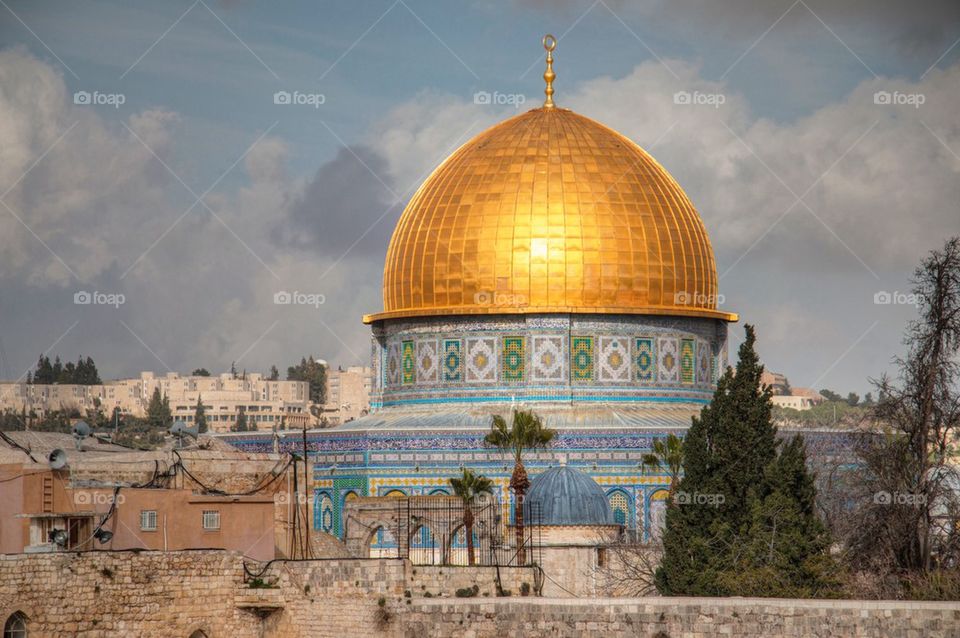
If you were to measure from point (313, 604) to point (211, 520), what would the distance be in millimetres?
3446

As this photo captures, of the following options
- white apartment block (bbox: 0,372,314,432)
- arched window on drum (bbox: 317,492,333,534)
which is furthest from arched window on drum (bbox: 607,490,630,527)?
white apartment block (bbox: 0,372,314,432)

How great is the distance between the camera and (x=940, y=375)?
27.8 metres

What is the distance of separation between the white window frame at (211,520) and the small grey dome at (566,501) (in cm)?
677

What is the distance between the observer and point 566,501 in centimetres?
3591

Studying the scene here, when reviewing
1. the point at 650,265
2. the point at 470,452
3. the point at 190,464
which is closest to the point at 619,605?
the point at 190,464

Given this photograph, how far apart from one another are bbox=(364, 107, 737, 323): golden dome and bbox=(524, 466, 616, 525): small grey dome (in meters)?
7.15

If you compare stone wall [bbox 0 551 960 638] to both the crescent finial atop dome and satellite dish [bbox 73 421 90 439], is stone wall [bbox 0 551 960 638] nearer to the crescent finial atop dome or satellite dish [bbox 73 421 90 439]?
satellite dish [bbox 73 421 90 439]

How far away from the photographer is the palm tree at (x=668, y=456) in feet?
126

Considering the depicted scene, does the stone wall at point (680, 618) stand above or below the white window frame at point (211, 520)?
below

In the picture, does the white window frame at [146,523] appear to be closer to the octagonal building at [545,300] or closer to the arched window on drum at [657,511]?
the arched window on drum at [657,511]

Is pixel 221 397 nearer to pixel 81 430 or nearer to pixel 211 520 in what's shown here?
pixel 81 430

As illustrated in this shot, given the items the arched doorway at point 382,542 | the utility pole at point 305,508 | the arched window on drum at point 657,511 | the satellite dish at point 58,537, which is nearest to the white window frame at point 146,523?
the satellite dish at point 58,537

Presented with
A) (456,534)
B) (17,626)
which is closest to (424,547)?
(456,534)

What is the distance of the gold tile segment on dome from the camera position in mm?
44188
